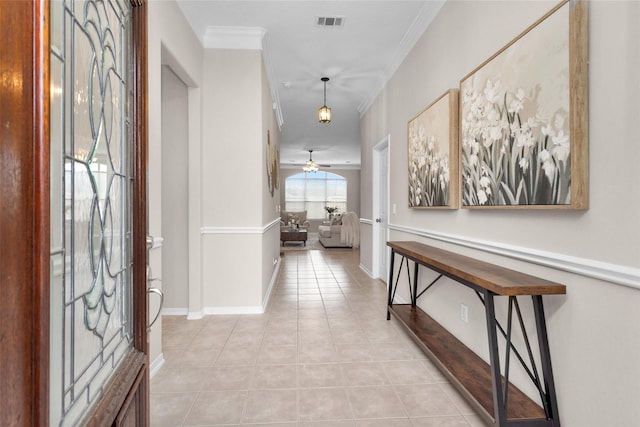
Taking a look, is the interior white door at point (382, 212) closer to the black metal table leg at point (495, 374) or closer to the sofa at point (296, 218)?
the black metal table leg at point (495, 374)

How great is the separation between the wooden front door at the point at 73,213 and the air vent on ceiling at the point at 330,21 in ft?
7.59

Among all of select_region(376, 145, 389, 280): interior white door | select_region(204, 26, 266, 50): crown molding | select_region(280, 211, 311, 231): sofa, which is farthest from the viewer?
select_region(280, 211, 311, 231): sofa

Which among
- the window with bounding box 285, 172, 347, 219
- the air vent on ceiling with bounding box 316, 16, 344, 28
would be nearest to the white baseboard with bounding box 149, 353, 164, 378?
the air vent on ceiling with bounding box 316, 16, 344, 28

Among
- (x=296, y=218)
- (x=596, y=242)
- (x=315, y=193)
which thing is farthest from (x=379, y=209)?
(x=315, y=193)

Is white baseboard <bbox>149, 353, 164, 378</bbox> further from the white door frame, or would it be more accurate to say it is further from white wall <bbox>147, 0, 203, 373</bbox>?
the white door frame

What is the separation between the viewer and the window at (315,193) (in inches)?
500

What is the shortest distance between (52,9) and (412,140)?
2.94m

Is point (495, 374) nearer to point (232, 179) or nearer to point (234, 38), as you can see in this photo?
point (232, 179)

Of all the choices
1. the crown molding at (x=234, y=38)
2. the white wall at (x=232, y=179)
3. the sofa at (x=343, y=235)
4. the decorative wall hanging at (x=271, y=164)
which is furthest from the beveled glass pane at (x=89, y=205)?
the sofa at (x=343, y=235)

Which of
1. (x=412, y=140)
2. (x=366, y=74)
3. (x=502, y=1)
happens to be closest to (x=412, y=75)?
(x=412, y=140)

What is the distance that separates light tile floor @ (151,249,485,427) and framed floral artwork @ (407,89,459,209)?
1195 millimetres

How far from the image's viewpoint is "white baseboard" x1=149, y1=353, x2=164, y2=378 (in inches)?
83.7

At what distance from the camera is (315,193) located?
12.8 meters

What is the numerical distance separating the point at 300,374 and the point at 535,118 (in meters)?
1.97
